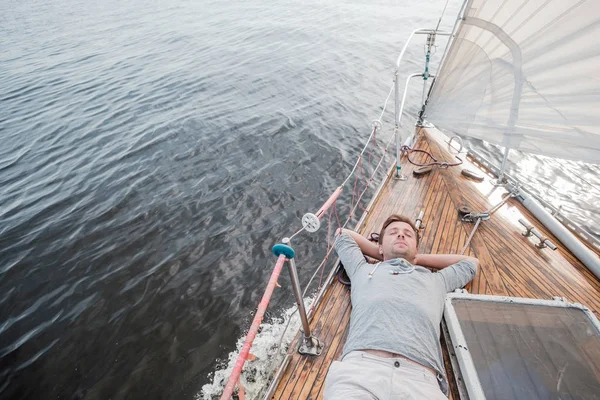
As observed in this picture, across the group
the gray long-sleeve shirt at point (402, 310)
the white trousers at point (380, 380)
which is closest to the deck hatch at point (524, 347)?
the gray long-sleeve shirt at point (402, 310)

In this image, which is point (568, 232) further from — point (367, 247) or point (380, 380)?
point (380, 380)

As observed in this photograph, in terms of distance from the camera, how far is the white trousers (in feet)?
7.28

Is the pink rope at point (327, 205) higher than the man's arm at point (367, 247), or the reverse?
the pink rope at point (327, 205)

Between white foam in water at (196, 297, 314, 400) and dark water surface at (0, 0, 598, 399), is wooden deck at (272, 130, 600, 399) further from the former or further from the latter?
dark water surface at (0, 0, 598, 399)

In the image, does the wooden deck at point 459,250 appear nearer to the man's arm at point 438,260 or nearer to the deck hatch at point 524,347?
the man's arm at point 438,260

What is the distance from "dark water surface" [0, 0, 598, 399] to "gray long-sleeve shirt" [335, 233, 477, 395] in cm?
292

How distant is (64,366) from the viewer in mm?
4895

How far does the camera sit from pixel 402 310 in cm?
268

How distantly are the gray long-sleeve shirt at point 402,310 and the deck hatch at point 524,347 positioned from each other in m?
0.21

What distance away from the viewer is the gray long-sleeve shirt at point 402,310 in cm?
252

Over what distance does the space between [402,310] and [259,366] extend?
2.72m

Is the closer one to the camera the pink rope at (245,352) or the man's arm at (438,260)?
the pink rope at (245,352)

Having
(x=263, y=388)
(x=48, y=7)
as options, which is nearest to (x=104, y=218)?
(x=263, y=388)

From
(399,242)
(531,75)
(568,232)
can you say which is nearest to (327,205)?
(399,242)
